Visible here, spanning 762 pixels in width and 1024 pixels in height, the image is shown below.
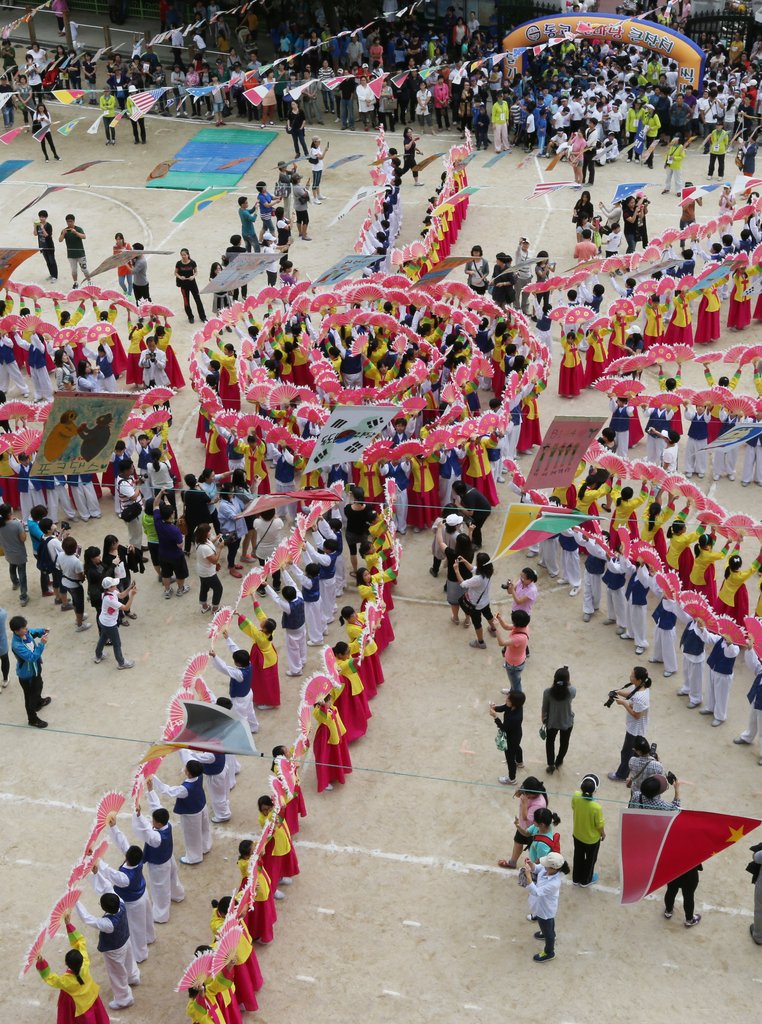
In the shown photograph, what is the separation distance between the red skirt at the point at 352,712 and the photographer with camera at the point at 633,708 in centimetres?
276

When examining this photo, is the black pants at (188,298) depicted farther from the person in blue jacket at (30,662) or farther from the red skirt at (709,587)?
the red skirt at (709,587)

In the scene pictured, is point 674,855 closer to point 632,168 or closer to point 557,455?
point 557,455

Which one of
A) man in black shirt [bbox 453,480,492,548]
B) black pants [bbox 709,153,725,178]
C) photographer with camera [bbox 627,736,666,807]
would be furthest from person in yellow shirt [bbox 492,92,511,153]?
photographer with camera [bbox 627,736,666,807]

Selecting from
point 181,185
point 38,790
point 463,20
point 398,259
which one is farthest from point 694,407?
point 463,20

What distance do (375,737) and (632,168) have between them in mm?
20991

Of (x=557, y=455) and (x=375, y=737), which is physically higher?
(x=557, y=455)

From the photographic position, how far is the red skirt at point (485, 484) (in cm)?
1903

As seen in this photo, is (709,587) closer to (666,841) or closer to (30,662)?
(666,841)

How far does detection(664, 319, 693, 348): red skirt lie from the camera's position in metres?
23.6

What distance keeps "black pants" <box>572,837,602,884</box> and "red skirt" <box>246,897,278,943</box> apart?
2.96m

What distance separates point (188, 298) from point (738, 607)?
12.8 m

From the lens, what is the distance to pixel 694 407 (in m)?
19.5

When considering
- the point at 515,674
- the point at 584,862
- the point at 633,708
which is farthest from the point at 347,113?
the point at 584,862

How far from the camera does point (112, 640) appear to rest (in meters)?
16.3
